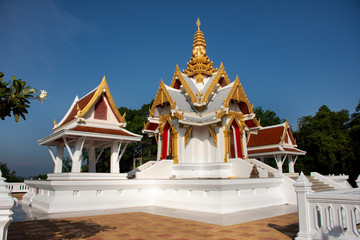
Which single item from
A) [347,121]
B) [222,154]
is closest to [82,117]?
[222,154]

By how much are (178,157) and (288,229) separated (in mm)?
8272

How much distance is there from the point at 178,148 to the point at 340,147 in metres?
18.5

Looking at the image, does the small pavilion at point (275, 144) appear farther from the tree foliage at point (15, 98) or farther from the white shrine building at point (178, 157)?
the tree foliage at point (15, 98)

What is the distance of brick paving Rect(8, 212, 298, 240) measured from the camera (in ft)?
20.9

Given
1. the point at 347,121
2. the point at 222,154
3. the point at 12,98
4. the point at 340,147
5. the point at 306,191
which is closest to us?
the point at 12,98

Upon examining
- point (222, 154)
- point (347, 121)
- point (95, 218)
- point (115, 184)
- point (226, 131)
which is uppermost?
point (347, 121)

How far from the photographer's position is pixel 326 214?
538cm

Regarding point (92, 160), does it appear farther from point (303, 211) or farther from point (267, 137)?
point (267, 137)

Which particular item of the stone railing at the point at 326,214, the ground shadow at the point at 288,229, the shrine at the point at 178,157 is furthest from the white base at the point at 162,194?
the stone railing at the point at 326,214

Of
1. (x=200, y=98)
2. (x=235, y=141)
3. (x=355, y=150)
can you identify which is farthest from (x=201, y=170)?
(x=355, y=150)

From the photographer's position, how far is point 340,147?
83.6 feet

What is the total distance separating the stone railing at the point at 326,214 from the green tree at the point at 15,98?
5419 millimetres

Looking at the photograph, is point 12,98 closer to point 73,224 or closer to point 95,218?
point 73,224

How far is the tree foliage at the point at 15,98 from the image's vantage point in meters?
3.85
